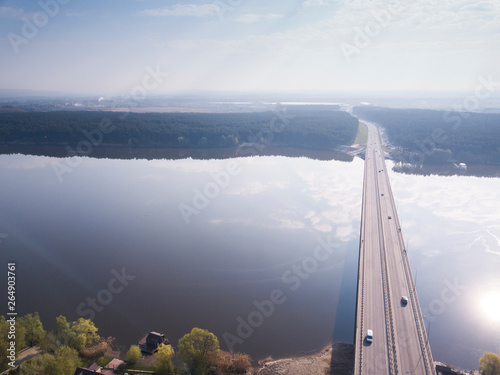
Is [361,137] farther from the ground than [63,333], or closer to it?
farther from the ground

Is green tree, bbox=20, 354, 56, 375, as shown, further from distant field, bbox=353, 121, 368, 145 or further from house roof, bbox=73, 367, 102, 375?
distant field, bbox=353, 121, 368, 145

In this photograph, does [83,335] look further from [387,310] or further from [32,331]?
[387,310]

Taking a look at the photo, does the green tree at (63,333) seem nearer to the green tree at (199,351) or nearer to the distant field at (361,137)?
the green tree at (199,351)

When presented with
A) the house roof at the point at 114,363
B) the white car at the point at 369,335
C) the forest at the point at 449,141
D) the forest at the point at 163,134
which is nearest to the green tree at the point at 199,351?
the house roof at the point at 114,363

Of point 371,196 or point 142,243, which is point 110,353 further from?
Result: point 371,196

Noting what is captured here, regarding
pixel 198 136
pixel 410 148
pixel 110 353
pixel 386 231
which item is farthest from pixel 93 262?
pixel 410 148

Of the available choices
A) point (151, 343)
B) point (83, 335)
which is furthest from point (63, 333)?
point (151, 343)

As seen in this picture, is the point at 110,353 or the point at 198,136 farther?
the point at 198,136
